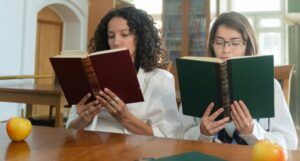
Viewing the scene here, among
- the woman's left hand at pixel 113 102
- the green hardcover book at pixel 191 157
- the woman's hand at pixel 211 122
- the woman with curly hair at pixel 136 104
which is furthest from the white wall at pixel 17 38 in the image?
the green hardcover book at pixel 191 157

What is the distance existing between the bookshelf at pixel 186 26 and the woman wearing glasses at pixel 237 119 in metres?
3.95

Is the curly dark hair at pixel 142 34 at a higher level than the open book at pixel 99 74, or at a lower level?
higher

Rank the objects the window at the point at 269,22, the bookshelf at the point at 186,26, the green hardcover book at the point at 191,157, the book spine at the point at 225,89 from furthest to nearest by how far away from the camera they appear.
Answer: the window at the point at 269,22 < the bookshelf at the point at 186,26 < the book spine at the point at 225,89 < the green hardcover book at the point at 191,157

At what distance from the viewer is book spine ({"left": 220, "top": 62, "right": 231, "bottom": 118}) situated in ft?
3.65

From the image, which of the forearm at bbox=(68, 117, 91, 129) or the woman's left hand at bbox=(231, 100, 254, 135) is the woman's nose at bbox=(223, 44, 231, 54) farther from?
the forearm at bbox=(68, 117, 91, 129)

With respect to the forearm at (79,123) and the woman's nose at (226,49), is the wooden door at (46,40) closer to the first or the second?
the forearm at (79,123)

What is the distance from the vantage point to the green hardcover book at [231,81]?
1114mm

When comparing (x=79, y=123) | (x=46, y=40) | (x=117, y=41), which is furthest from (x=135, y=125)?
(x=46, y=40)

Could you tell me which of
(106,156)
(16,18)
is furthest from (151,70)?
(16,18)

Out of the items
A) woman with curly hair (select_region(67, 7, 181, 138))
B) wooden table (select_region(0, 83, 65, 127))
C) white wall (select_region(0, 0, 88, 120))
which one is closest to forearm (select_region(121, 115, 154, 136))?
woman with curly hair (select_region(67, 7, 181, 138))

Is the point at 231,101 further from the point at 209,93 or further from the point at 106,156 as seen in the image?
the point at 106,156

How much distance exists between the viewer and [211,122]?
1215 millimetres

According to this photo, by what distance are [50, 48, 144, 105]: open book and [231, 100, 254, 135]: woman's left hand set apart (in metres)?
0.33

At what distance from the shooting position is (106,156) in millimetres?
912
